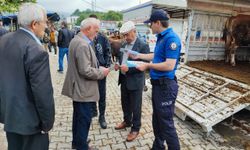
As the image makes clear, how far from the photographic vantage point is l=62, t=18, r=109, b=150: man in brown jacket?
9.03 feet

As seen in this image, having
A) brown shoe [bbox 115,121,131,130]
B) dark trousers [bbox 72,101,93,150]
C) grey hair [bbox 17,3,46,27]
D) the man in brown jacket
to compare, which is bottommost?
brown shoe [bbox 115,121,131,130]

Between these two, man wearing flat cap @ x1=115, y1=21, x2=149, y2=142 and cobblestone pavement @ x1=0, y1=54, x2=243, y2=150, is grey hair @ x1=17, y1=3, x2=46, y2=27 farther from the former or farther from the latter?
cobblestone pavement @ x1=0, y1=54, x2=243, y2=150

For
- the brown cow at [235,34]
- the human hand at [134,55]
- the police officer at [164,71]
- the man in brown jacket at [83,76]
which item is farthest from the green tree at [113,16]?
the police officer at [164,71]

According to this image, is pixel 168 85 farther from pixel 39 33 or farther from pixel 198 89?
pixel 198 89

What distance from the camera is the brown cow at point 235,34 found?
643cm

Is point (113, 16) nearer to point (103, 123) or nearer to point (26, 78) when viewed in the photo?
point (103, 123)

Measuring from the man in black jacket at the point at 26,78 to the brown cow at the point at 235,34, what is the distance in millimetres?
5887

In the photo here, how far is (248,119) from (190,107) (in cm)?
149

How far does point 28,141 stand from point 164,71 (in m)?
1.72

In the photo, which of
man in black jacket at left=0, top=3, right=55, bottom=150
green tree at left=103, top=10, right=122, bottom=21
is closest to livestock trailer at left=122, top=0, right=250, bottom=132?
man in black jacket at left=0, top=3, right=55, bottom=150

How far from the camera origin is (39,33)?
2.00 meters

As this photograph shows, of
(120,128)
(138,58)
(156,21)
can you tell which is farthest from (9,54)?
(120,128)

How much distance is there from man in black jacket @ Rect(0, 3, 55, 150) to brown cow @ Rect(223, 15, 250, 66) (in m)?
5.89

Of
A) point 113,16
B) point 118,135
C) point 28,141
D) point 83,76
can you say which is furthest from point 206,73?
point 113,16
